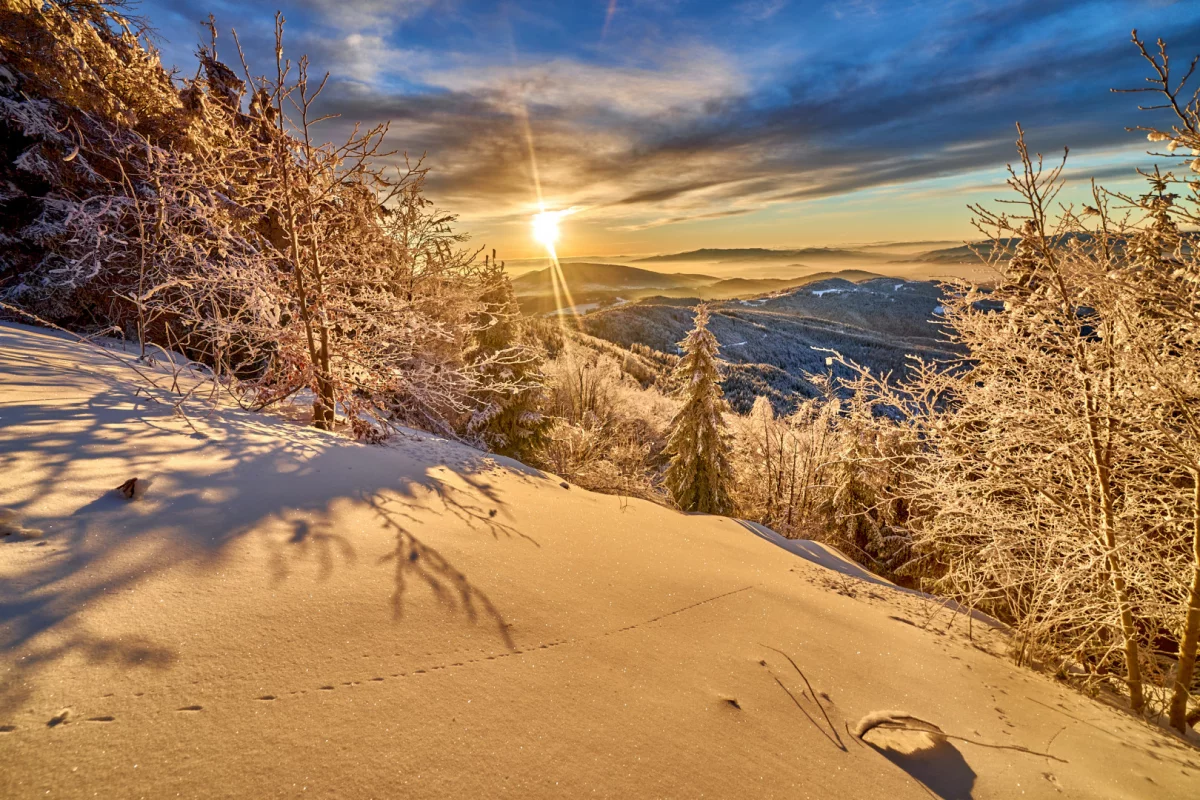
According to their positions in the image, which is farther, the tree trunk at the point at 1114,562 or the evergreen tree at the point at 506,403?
the evergreen tree at the point at 506,403

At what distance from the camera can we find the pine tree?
661 inches

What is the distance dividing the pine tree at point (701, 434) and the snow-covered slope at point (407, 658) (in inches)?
506

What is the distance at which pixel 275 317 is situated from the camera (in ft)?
17.1

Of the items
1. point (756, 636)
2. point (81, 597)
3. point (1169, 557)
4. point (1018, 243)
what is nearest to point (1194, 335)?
point (1018, 243)

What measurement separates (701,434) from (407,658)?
15636mm

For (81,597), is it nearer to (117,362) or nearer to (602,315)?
(117,362)

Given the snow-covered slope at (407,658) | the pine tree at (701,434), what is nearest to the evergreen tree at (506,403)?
the pine tree at (701,434)

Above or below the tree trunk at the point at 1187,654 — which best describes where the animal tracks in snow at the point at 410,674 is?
above

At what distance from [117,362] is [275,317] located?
178cm

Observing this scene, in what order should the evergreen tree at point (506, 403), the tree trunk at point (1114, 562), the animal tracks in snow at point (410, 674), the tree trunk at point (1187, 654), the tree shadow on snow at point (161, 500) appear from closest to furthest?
the animal tracks in snow at point (410, 674)
the tree shadow on snow at point (161, 500)
the tree trunk at point (1187, 654)
the tree trunk at point (1114, 562)
the evergreen tree at point (506, 403)

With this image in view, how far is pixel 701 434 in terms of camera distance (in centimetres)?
1712

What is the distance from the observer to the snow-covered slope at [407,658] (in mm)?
1555

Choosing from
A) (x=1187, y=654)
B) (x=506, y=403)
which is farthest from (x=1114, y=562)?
(x=506, y=403)

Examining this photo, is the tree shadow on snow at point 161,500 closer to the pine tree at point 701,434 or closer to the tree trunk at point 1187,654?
the tree trunk at point 1187,654
